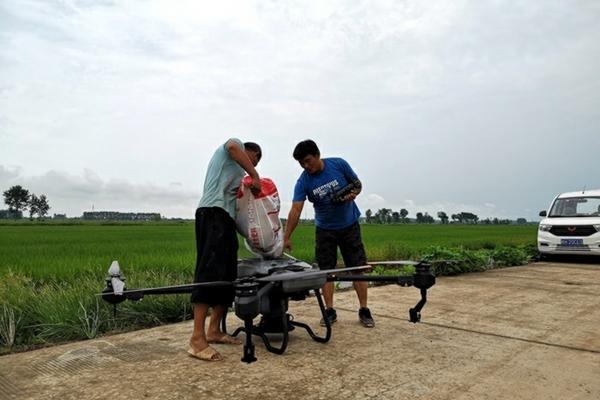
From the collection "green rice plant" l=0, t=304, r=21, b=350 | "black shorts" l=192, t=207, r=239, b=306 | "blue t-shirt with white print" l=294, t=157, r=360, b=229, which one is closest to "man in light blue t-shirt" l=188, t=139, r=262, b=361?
"black shorts" l=192, t=207, r=239, b=306

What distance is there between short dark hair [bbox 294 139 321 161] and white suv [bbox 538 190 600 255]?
885 cm

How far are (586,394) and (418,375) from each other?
896 mm

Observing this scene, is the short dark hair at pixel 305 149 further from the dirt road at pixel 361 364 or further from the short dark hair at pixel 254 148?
the dirt road at pixel 361 364

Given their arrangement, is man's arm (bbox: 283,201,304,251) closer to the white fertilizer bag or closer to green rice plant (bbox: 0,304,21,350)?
the white fertilizer bag

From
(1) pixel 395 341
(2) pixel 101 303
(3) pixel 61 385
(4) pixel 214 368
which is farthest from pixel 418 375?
(2) pixel 101 303

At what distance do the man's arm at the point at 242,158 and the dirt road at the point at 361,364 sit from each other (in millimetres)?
1223

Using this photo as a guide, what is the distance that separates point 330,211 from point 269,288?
1737 millimetres

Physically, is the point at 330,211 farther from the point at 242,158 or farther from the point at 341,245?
the point at 242,158

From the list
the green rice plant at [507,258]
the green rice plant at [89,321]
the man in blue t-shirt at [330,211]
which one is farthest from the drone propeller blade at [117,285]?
the green rice plant at [507,258]

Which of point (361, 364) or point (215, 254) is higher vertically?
point (215, 254)

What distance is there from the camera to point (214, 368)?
3125 millimetres

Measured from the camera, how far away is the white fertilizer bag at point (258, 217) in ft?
11.9

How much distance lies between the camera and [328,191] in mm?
4449

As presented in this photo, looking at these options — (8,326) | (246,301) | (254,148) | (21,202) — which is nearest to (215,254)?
(254,148)
